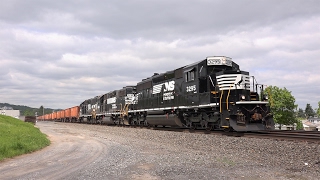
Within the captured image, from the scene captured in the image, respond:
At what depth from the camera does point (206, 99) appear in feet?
49.3

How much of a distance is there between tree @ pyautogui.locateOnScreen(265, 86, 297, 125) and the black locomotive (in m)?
44.4

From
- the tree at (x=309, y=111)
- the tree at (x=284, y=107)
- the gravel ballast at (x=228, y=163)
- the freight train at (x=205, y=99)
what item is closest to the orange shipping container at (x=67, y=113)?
the freight train at (x=205, y=99)

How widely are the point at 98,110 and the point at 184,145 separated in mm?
28521

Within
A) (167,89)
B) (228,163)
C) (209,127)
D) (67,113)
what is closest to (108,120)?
(167,89)

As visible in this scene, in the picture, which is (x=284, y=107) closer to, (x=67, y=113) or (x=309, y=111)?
(x=67, y=113)

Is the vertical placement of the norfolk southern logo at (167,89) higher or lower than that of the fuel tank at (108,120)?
higher

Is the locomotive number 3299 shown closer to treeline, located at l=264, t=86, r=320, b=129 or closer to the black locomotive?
the black locomotive

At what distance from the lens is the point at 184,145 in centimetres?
1124

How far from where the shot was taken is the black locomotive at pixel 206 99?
1342 cm

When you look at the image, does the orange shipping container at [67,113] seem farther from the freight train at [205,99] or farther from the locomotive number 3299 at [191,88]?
the locomotive number 3299 at [191,88]

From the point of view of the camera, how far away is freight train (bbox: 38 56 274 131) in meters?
13.4

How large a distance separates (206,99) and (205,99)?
0.31 feet

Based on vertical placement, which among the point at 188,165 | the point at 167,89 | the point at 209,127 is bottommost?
the point at 188,165

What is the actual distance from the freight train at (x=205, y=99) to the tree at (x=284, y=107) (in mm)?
44075
